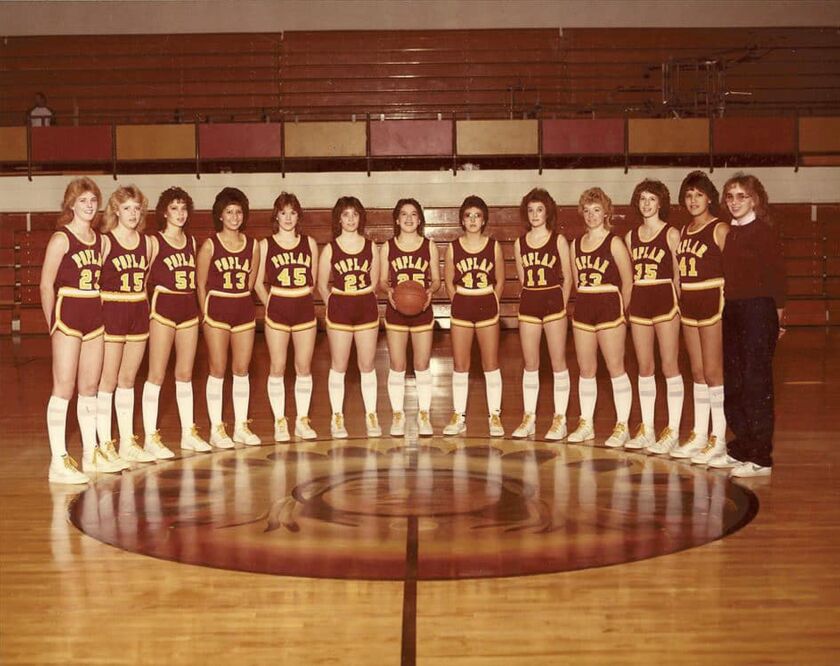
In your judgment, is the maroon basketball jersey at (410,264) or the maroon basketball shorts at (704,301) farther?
the maroon basketball jersey at (410,264)

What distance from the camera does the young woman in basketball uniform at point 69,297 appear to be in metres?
5.65

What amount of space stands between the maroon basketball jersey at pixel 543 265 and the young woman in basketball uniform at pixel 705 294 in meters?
0.89

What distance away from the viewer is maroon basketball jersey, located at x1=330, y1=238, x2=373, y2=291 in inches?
274

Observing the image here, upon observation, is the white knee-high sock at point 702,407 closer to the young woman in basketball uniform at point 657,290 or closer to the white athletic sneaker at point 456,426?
the young woman in basketball uniform at point 657,290

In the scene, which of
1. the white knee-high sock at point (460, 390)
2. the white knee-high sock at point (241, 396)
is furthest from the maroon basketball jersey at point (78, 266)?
the white knee-high sock at point (460, 390)

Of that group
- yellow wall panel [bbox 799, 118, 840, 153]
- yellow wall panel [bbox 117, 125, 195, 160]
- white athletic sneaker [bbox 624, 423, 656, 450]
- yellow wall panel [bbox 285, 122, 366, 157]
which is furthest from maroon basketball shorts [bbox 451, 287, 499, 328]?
yellow wall panel [bbox 799, 118, 840, 153]

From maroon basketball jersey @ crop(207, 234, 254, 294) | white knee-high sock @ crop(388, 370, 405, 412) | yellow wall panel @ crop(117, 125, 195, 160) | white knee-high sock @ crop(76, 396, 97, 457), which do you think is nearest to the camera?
white knee-high sock @ crop(76, 396, 97, 457)

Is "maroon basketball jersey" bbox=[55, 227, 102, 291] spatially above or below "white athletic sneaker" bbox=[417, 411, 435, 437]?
above

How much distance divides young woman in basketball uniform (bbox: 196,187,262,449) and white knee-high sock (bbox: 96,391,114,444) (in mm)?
746

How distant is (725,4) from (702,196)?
1214cm

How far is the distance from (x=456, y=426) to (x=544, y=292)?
1.08 m

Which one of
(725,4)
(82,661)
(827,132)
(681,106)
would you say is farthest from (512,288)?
(82,661)

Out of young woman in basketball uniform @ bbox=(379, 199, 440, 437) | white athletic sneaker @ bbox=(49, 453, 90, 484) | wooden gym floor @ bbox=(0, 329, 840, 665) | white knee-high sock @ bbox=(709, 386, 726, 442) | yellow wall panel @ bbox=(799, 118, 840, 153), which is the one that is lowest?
wooden gym floor @ bbox=(0, 329, 840, 665)

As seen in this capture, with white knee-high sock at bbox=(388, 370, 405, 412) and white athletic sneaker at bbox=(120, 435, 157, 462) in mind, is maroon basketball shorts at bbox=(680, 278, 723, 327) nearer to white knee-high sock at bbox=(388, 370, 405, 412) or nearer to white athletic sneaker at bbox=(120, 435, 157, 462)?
white knee-high sock at bbox=(388, 370, 405, 412)
